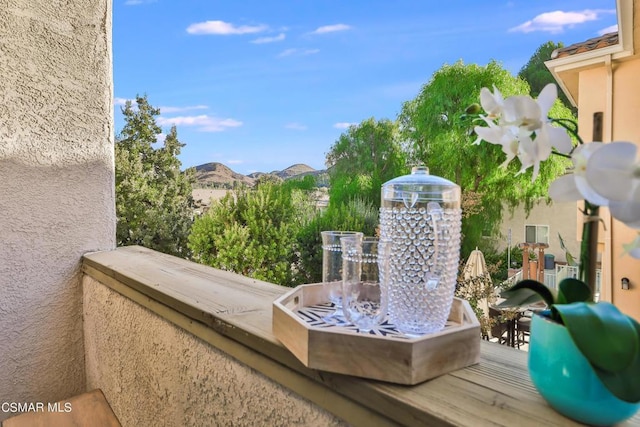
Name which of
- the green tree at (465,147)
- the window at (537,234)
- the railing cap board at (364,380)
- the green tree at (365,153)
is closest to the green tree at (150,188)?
the railing cap board at (364,380)

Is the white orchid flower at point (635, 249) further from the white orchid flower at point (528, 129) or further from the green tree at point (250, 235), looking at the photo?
the green tree at point (250, 235)

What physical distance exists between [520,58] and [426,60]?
67.9 inches

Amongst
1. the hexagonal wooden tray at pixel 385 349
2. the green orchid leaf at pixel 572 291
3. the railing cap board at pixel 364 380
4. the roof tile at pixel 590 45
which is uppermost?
the roof tile at pixel 590 45

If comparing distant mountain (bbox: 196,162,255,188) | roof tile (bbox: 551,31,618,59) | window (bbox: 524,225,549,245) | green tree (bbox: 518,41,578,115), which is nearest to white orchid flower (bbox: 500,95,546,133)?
roof tile (bbox: 551,31,618,59)

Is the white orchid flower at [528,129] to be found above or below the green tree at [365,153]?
below

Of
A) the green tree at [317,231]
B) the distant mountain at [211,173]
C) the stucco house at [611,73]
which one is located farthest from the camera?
the distant mountain at [211,173]

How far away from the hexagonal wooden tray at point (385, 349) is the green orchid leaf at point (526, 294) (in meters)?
0.09

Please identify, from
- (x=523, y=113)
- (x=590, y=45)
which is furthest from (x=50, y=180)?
(x=590, y=45)

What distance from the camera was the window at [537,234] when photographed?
20.9 feet

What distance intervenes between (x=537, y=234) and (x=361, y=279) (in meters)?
6.90

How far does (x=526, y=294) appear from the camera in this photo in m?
0.42

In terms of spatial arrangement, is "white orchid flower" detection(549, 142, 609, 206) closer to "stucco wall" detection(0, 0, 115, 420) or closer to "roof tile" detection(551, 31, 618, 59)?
"stucco wall" detection(0, 0, 115, 420)

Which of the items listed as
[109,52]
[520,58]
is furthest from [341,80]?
[109,52]

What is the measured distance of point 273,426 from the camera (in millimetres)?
600
